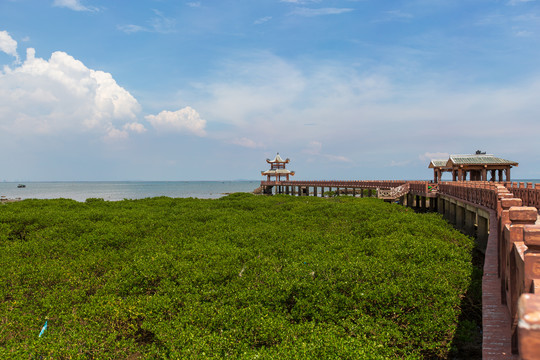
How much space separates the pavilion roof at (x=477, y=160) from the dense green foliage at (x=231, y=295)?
23.5 m

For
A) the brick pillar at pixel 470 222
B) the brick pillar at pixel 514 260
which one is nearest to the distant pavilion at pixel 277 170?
the brick pillar at pixel 470 222

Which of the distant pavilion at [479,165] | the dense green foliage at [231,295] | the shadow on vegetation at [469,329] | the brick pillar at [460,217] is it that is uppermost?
the distant pavilion at [479,165]

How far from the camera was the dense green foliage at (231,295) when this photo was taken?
289 inches

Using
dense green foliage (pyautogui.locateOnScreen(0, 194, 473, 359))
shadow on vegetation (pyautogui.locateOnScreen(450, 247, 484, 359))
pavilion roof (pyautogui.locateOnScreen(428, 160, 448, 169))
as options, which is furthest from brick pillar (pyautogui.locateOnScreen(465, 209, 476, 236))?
pavilion roof (pyautogui.locateOnScreen(428, 160, 448, 169))

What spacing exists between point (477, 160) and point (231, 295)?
118ft

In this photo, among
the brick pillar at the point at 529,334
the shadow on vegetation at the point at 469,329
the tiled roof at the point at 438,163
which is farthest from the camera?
the tiled roof at the point at 438,163

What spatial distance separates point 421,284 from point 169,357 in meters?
6.81

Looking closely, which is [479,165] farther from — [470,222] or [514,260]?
[514,260]

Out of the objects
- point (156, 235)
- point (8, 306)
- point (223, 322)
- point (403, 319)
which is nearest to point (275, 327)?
point (223, 322)

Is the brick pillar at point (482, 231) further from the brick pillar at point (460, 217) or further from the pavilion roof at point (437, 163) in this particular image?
the pavilion roof at point (437, 163)

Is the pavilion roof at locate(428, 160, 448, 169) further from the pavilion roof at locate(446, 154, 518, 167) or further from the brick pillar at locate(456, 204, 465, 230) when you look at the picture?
the brick pillar at locate(456, 204, 465, 230)

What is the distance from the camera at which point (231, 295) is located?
9.69m

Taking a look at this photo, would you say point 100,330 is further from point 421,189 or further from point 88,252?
point 421,189

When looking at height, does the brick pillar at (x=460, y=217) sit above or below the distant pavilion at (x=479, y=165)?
below
